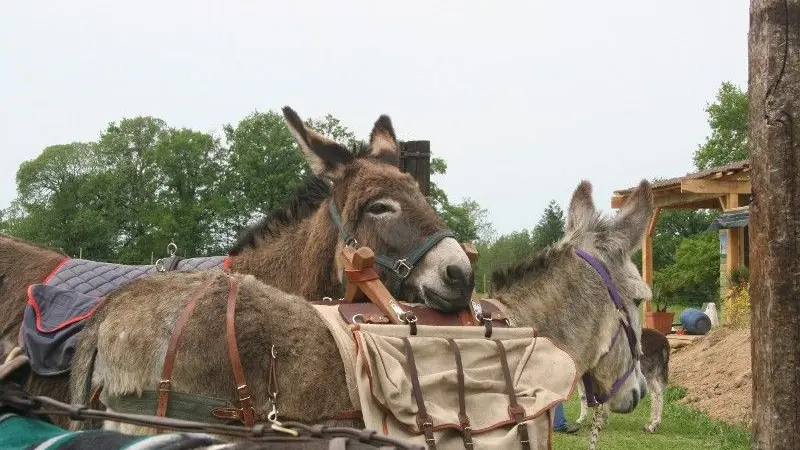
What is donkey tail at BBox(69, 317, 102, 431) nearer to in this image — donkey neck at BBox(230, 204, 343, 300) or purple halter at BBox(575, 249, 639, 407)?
donkey neck at BBox(230, 204, 343, 300)

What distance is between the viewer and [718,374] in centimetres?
1494

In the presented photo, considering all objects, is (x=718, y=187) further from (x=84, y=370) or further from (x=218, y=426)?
(x=218, y=426)

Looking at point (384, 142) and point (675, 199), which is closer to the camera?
point (384, 142)

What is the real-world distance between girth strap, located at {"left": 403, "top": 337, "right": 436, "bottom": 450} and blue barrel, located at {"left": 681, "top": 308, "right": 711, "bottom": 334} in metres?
18.7

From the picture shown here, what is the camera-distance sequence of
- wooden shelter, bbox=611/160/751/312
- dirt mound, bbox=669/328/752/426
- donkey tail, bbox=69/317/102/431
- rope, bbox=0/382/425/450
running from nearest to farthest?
rope, bbox=0/382/425/450
donkey tail, bbox=69/317/102/431
dirt mound, bbox=669/328/752/426
wooden shelter, bbox=611/160/751/312

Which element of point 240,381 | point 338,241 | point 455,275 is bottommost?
point 240,381

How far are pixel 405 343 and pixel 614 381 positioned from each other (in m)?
1.77

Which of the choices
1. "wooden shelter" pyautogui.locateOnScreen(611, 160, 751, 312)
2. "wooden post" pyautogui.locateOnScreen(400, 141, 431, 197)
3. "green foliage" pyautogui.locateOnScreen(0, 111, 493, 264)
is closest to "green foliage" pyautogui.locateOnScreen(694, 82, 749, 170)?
"green foliage" pyautogui.locateOnScreen(0, 111, 493, 264)

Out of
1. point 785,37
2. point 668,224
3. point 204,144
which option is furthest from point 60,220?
point 668,224

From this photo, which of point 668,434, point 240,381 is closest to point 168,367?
point 240,381

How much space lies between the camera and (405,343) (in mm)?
3580

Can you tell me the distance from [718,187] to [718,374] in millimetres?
4768

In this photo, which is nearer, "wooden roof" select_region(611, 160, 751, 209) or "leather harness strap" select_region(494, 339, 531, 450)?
"leather harness strap" select_region(494, 339, 531, 450)

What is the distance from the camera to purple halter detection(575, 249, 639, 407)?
475 cm
